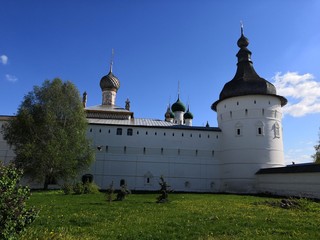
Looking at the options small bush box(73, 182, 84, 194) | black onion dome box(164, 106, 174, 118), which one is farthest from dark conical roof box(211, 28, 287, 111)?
small bush box(73, 182, 84, 194)

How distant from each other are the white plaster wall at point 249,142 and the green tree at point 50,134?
11.1 m

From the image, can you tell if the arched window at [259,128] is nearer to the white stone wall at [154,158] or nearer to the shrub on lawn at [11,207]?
the white stone wall at [154,158]

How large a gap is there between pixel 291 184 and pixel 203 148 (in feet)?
24.4

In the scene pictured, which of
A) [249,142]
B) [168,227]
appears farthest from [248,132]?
[168,227]

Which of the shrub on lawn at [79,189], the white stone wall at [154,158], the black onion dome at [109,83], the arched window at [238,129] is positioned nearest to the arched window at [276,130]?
the arched window at [238,129]

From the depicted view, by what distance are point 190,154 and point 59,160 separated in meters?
10.7

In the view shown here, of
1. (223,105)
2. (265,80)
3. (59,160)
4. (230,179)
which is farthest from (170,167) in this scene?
(265,80)

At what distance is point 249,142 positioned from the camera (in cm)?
2150

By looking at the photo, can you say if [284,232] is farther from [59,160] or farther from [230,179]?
[230,179]

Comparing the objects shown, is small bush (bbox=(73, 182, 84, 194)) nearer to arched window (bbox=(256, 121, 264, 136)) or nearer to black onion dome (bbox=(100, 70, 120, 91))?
black onion dome (bbox=(100, 70, 120, 91))

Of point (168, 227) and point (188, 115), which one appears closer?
point (168, 227)

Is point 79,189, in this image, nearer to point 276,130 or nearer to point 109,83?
point 109,83

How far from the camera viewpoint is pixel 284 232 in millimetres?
5410

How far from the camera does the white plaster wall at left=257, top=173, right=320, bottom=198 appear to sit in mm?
15383
